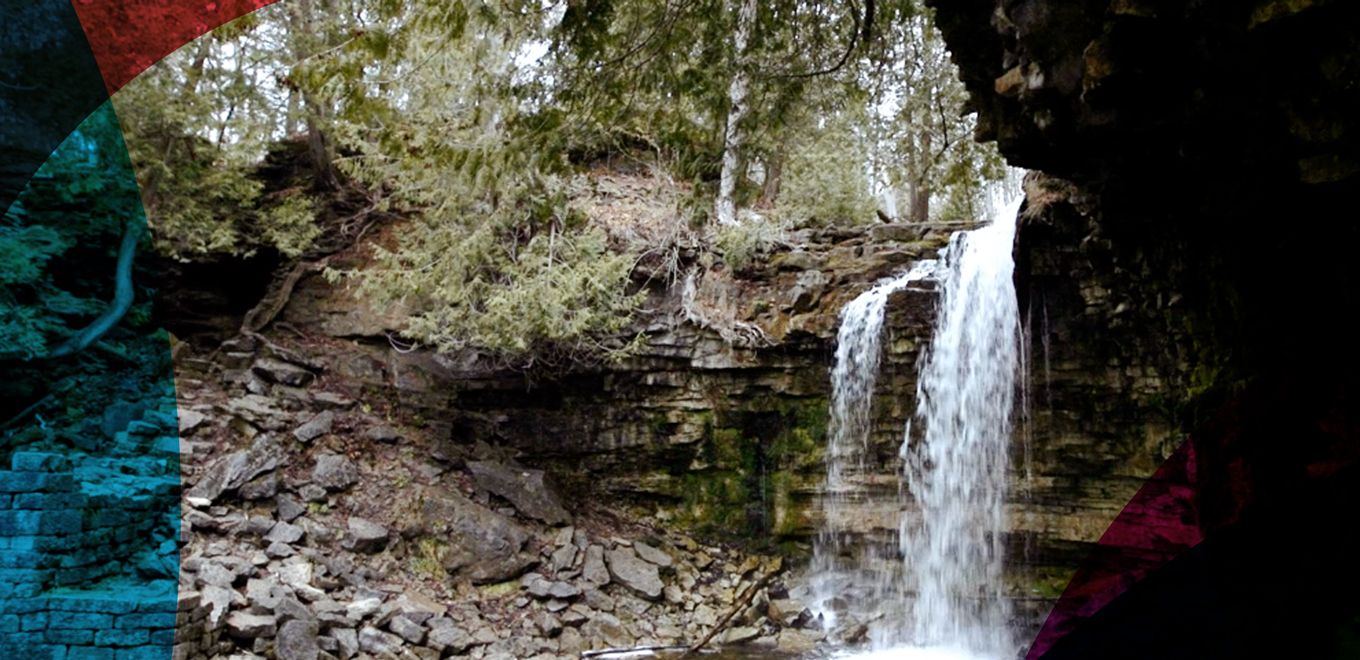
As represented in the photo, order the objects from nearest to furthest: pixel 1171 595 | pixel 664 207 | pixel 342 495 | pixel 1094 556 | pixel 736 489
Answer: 1. pixel 1171 595
2. pixel 1094 556
3. pixel 342 495
4. pixel 736 489
5. pixel 664 207

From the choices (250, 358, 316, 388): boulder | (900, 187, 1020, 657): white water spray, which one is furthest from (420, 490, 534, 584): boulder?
(900, 187, 1020, 657): white water spray

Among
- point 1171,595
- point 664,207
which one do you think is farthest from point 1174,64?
point 664,207

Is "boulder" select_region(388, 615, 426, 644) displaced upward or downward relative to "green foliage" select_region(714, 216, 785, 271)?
downward

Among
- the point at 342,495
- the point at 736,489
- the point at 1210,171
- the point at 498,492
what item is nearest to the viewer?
the point at 1210,171

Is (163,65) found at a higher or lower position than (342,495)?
higher

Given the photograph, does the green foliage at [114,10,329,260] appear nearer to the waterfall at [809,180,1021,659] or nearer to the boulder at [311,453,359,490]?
the boulder at [311,453,359,490]

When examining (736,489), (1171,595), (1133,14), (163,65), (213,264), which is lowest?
(1171,595)

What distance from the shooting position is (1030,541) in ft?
30.8

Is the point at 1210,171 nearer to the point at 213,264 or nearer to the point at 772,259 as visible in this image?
the point at 772,259

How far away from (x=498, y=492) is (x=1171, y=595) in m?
7.56

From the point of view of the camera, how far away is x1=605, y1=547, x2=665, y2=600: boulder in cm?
977
